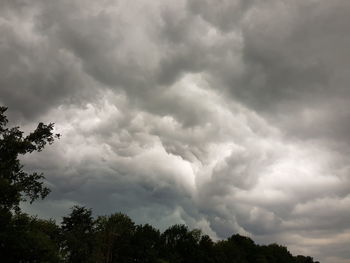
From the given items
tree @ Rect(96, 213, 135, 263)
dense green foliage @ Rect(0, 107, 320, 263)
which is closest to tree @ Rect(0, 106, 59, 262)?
dense green foliage @ Rect(0, 107, 320, 263)

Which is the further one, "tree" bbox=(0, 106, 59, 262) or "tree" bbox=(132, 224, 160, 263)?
"tree" bbox=(132, 224, 160, 263)

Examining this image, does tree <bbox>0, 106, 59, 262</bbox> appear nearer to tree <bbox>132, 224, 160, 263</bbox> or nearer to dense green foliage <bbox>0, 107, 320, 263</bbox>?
dense green foliage <bbox>0, 107, 320, 263</bbox>

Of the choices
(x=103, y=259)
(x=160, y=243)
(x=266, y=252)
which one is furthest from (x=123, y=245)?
(x=266, y=252)

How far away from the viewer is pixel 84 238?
9269 centimetres

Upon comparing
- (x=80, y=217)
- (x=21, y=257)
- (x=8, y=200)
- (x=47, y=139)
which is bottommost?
(x=21, y=257)

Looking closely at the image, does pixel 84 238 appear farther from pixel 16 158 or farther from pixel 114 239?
Result: pixel 16 158

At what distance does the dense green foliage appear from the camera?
3675 centimetres

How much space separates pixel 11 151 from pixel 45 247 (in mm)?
11460

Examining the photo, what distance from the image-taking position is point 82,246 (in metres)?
86.8

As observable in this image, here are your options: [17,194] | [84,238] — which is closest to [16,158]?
[17,194]

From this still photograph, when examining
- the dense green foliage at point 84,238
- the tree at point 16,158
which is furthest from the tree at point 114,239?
the tree at point 16,158

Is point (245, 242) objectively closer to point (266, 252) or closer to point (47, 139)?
point (266, 252)

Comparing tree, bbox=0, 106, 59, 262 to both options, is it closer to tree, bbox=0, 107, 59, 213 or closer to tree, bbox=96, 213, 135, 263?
tree, bbox=0, 107, 59, 213

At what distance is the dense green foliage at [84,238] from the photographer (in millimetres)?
36750
